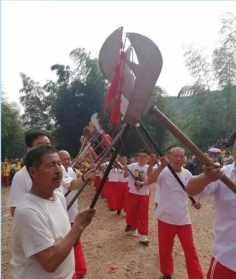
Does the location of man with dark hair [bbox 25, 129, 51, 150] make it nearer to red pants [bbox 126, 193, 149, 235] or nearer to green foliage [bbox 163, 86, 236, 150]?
red pants [bbox 126, 193, 149, 235]

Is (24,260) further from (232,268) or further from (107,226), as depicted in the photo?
(107,226)

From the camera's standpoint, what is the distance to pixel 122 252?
267 inches

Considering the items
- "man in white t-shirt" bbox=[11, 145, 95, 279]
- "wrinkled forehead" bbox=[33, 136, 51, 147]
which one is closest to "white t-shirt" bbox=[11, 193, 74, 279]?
"man in white t-shirt" bbox=[11, 145, 95, 279]

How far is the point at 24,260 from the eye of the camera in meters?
2.21

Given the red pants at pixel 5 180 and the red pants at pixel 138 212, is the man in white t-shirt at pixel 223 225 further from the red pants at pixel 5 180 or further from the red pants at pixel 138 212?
the red pants at pixel 5 180

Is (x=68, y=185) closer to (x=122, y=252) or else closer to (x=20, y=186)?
(x=20, y=186)

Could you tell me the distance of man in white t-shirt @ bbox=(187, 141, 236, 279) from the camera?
8.82 feet

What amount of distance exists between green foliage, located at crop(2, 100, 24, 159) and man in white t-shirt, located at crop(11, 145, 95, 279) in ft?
89.6

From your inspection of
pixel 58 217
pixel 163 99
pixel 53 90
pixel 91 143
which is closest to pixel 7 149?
pixel 53 90

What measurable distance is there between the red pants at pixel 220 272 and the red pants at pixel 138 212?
14.5 feet

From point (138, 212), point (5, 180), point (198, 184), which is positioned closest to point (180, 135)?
point (198, 184)

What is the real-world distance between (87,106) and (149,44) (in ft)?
72.4

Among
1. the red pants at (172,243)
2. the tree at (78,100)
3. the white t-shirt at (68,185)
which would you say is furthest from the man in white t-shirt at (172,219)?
the tree at (78,100)

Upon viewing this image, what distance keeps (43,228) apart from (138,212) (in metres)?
5.41
